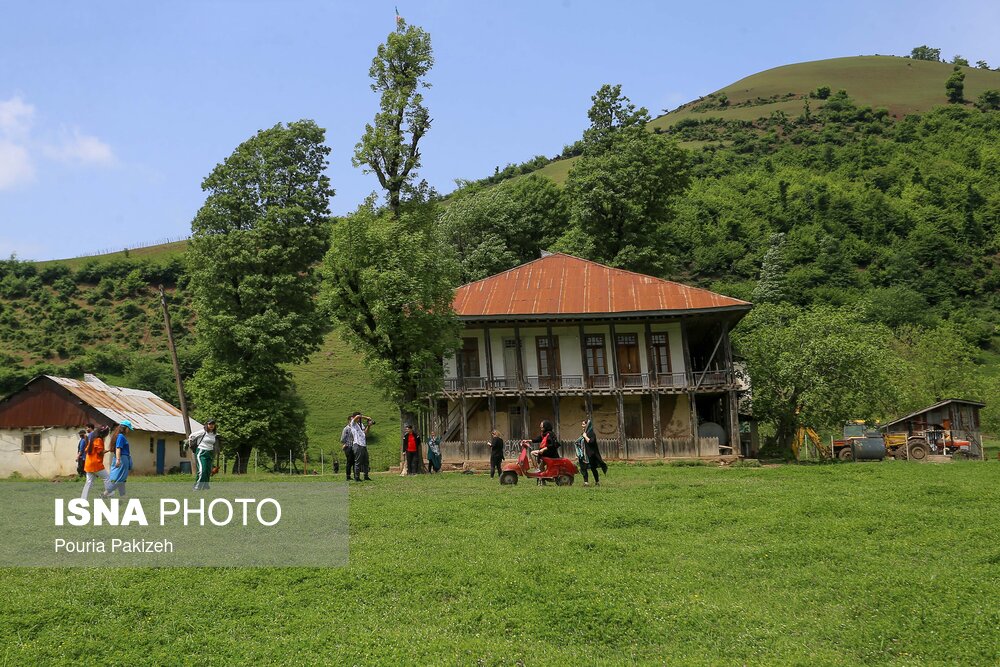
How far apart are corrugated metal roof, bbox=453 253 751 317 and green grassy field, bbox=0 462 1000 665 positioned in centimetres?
2107

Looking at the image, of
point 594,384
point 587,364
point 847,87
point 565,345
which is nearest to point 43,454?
point 565,345

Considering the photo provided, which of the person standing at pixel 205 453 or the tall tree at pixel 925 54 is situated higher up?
the tall tree at pixel 925 54

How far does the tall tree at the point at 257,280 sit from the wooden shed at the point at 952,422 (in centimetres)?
2476

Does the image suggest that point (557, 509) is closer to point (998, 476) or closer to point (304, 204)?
point (998, 476)

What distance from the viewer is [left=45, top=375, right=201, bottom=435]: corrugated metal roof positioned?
123ft

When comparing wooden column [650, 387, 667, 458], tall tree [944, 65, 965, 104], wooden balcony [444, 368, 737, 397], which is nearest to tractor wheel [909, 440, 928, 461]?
wooden balcony [444, 368, 737, 397]

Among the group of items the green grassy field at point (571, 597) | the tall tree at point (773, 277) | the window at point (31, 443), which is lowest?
the green grassy field at point (571, 597)

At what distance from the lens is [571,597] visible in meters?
11.0

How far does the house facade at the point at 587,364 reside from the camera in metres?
36.3

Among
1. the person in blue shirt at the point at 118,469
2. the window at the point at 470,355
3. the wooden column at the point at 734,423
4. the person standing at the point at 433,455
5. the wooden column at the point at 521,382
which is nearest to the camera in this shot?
the person in blue shirt at the point at 118,469

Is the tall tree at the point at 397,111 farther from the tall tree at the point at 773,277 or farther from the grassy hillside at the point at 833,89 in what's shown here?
the grassy hillside at the point at 833,89

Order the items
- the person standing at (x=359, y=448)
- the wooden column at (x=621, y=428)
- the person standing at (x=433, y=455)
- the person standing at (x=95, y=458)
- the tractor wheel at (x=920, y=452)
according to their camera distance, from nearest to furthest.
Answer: the person standing at (x=95, y=458)
the person standing at (x=359, y=448)
the person standing at (x=433, y=455)
the tractor wheel at (x=920, y=452)
the wooden column at (x=621, y=428)

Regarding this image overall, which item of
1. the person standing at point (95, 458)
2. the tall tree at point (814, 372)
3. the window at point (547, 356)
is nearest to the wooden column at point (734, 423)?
the tall tree at point (814, 372)

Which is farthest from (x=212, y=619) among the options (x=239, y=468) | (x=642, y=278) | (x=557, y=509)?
(x=642, y=278)
